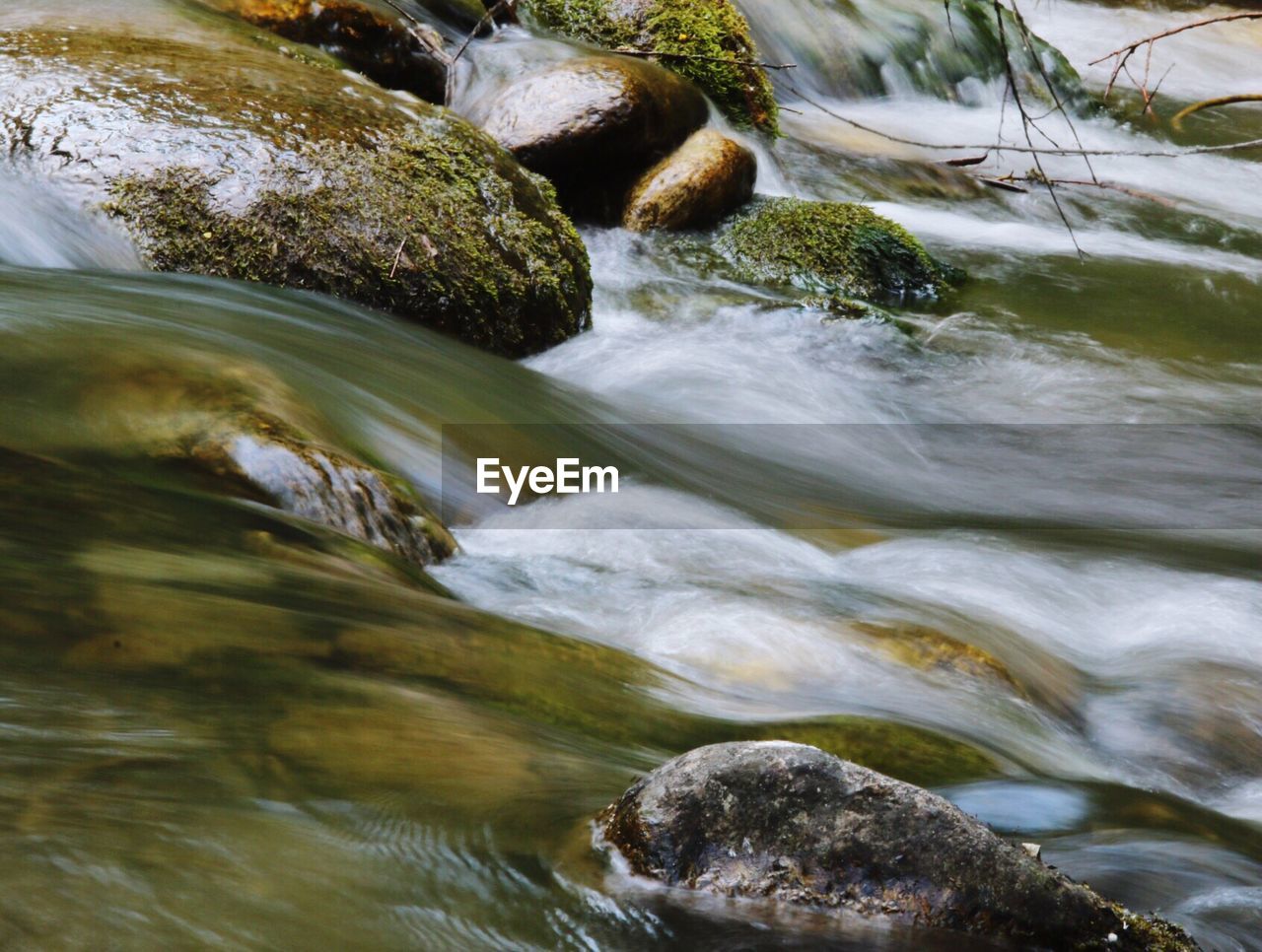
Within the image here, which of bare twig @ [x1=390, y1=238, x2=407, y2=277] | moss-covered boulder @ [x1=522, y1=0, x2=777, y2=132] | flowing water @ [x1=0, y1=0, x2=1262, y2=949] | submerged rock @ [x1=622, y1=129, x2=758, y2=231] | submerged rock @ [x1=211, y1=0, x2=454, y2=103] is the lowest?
flowing water @ [x1=0, y1=0, x2=1262, y2=949]

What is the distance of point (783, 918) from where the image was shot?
1.78 m

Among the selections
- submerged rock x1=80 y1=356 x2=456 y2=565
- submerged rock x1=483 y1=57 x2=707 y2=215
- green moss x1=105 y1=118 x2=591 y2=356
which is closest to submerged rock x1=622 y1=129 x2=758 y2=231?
submerged rock x1=483 y1=57 x2=707 y2=215

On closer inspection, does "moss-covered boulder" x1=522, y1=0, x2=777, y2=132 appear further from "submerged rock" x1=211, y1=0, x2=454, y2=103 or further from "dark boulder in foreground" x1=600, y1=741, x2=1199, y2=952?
"dark boulder in foreground" x1=600, y1=741, x2=1199, y2=952

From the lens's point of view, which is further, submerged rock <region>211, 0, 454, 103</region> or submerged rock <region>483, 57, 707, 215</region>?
submerged rock <region>483, 57, 707, 215</region>

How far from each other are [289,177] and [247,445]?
249 centimetres

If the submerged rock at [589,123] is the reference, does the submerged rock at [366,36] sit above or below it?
above

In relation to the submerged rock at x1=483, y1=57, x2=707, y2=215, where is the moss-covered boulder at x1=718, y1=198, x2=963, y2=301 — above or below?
below

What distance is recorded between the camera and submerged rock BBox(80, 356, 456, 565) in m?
3.14

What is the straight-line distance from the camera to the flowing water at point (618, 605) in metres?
1.74

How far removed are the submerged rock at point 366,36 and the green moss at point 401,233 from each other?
141 cm

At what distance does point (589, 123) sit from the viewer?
7730mm

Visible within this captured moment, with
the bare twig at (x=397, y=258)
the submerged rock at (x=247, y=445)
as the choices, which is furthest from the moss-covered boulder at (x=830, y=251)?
the submerged rock at (x=247, y=445)

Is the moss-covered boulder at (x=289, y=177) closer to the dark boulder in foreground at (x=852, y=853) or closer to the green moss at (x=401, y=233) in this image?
the green moss at (x=401, y=233)

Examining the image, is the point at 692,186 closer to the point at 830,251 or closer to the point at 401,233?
the point at 830,251
